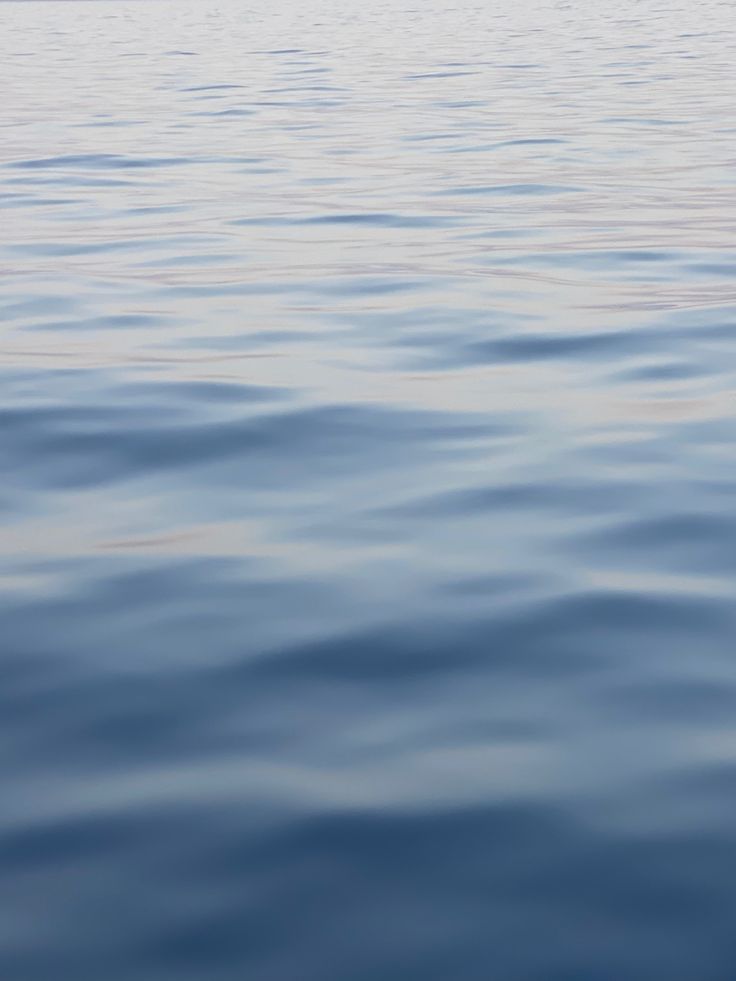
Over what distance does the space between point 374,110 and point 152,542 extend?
13.6 metres

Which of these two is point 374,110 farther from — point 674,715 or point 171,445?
point 674,715

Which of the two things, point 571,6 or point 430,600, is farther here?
point 571,6

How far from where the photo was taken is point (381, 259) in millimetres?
9039

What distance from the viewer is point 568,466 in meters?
5.14

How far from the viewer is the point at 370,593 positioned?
13.4 ft

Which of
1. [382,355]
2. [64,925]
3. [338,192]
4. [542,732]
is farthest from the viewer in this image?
[338,192]

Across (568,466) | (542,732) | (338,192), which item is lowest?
(542,732)

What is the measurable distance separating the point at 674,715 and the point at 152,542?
1.72 meters

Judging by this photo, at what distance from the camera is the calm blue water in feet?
8.75

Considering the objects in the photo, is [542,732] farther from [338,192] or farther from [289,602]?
[338,192]

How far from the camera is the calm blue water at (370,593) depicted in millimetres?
2666

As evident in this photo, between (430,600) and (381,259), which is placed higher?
(381,259)

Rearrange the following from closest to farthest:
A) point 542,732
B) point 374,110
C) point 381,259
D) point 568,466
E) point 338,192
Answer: point 542,732 → point 568,466 → point 381,259 → point 338,192 → point 374,110

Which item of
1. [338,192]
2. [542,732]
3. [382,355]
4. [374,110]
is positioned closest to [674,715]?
[542,732]
